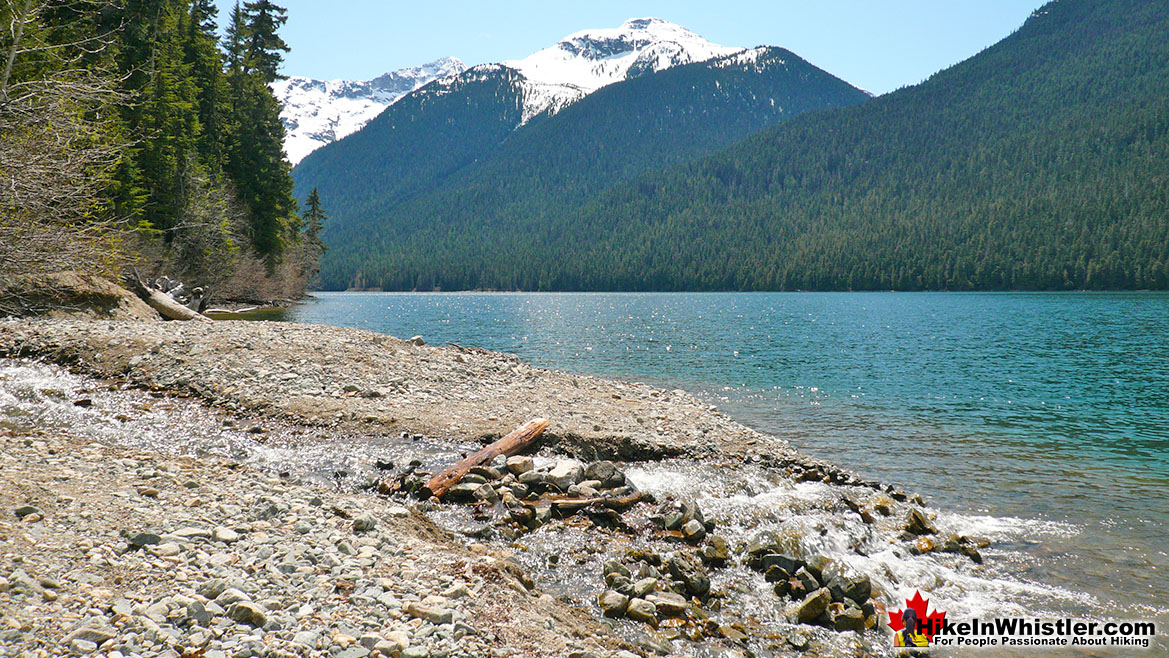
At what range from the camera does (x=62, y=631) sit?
4.35 metres

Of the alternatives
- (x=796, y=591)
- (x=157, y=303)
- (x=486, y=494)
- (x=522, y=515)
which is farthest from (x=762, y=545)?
(x=157, y=303)

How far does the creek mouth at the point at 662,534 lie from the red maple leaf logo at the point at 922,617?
0.21m

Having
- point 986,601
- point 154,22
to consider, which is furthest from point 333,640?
point 154,22

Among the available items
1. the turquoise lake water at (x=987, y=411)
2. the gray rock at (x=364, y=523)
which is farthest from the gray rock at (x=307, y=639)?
the turquoise lake water at (x=987, y=411)

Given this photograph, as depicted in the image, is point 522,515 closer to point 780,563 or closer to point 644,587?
point 644,587

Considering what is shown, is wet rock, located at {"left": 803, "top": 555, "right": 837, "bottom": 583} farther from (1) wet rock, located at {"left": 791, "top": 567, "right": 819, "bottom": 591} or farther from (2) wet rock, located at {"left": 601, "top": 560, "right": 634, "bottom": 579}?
(2) wet rock, located at {"left": 601, "top": 560, "right": 634, "bottom": 579}

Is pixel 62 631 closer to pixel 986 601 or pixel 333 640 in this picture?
pixel 333 640

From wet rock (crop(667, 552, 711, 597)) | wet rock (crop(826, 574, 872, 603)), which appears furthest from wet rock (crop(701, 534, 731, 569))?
wet rock (crop(826, 574, 872, 603))

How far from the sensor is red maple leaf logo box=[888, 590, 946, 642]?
25.1 ft

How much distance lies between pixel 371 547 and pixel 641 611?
10.8ft

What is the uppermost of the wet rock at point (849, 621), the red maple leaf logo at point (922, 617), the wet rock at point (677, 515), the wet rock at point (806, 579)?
the wet rock at point (677, 515)

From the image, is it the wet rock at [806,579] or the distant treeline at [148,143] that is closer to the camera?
the wet rock at [806,579]

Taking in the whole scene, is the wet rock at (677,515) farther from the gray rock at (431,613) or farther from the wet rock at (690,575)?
the gray rock at (431,613)

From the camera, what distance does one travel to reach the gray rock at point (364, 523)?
295 inches
